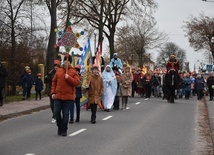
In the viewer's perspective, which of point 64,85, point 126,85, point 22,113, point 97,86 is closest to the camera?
point 64,85

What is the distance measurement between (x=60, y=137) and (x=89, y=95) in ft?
10.9

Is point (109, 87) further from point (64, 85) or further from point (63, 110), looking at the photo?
point (64, 85)

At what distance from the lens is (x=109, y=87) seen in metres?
19.7

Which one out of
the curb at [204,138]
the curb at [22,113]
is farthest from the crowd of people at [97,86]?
the curb at [204,138]

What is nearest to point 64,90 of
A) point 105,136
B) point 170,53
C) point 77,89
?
point 105,136

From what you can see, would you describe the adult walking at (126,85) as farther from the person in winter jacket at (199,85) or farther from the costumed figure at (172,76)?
the person in winter jacket at (199,85)

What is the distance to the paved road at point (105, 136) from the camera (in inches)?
398

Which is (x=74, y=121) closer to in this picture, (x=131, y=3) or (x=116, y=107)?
(x=116, y=107)

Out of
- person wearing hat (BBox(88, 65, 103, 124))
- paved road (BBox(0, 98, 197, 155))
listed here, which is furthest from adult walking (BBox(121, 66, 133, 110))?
person wearing hat (BBox(88, 65, 103, 124))

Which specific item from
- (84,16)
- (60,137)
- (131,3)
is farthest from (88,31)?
(60,137)

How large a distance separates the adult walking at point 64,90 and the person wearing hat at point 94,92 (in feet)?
9.35

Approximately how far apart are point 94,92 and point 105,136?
3.07 meters

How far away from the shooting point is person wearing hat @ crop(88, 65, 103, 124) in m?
15.0

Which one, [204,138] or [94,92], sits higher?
[94,92]
